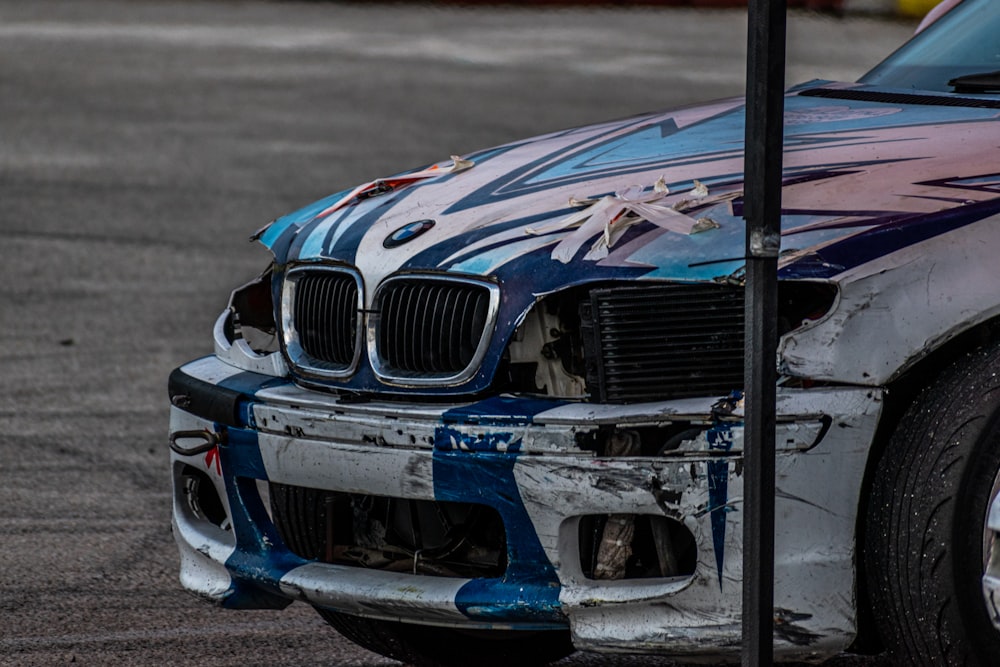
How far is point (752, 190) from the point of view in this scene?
9.71 feet

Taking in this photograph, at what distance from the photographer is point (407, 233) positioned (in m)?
3.77

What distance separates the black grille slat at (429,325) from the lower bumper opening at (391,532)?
303mm

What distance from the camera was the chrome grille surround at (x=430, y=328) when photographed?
3.54 metres

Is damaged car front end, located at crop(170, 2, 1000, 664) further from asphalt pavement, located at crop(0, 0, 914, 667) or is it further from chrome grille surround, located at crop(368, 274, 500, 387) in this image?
asphalt pavement, located at crop(0, 0, 914, 667)

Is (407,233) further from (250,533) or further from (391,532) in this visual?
(250,533)

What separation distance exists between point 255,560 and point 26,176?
9222 mm

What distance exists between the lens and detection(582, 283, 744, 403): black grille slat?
11.1ft

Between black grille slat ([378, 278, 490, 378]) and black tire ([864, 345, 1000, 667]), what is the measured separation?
2.96 feet

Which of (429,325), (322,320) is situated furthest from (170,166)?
(429,325)

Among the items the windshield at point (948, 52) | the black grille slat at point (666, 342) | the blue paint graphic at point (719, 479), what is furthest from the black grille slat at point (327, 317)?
the windshield at point (948, 52)

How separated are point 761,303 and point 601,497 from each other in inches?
22.3

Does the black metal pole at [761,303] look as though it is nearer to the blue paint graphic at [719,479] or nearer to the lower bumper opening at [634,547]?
the blue paint graphic at [719,479]

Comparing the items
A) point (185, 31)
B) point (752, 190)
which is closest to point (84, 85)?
point (185, 31)

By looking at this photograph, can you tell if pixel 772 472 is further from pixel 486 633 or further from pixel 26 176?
pixel 26 176
